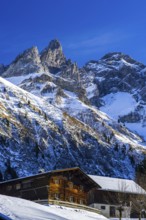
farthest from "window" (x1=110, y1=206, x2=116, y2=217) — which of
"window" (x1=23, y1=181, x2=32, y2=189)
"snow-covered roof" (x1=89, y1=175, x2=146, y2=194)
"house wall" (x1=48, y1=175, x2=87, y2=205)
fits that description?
"window" (x1=23, y1=181, x2=32, y2=189)

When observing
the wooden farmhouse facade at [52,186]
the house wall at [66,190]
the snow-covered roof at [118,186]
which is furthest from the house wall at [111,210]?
the wooden farmhouse facade at [52,186]

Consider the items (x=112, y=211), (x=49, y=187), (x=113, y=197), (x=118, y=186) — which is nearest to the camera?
(x=49, y=187)

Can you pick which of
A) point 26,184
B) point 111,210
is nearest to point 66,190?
point 26,184

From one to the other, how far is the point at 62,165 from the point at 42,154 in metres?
8.66

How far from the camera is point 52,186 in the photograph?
2963 inches

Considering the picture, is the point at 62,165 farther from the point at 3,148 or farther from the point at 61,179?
the point at 61,179

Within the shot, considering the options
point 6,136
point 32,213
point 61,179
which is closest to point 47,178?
point 61,179

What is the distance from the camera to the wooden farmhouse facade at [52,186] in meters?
74.4

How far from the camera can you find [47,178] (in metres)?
74.6

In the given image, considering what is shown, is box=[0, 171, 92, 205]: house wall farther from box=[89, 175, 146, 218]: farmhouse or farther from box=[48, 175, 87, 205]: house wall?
box=[89, 175, 146, 218]: farmhouse

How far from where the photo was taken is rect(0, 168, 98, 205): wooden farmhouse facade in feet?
244

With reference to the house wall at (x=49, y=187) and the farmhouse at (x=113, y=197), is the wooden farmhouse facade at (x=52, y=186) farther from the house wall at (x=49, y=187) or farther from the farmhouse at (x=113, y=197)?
the farmhouse at (x=113, y=197)

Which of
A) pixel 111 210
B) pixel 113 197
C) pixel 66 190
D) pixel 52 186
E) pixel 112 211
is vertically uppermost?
pixel 113 197

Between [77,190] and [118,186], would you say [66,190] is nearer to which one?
[77,190]
